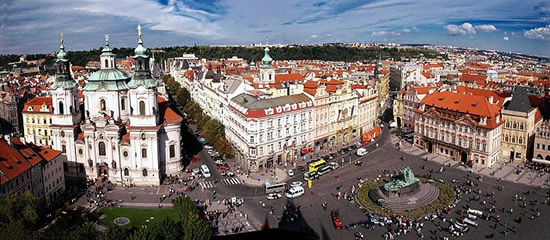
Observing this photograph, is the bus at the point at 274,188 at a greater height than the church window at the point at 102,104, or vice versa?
the church window at the point at 102,104

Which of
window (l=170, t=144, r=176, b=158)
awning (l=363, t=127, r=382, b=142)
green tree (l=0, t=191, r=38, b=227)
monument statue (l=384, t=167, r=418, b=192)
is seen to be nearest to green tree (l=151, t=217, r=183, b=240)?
green tree (l=0, t=191, r=38, b=227)

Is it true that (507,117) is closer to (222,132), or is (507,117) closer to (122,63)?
(222,132)

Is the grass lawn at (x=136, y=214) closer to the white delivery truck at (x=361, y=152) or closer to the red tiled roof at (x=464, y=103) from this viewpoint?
the white delivery truck at (x=361, y=152)

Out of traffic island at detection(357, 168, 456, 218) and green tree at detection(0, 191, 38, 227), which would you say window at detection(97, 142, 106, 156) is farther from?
traffic island at detection(357, 168, 456, 218)

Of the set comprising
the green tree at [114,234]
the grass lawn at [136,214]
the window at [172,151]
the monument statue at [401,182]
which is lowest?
the grass lawn at [136,214]

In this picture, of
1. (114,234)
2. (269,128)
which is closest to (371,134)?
(269,128)

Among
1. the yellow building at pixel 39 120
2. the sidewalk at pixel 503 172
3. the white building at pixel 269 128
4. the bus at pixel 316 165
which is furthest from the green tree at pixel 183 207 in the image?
the yellow building at pixel 39 120

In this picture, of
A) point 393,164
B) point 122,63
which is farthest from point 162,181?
point 122,63
